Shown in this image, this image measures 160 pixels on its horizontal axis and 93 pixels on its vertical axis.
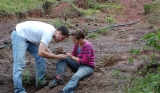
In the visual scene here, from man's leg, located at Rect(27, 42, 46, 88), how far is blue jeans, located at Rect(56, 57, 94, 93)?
25 centimetres

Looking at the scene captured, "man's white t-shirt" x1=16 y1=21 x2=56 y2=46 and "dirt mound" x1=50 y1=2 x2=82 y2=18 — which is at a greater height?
"man's white t-shirt" x1=16 y1=21 x2=56 y2=46

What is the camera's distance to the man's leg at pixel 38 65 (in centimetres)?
534

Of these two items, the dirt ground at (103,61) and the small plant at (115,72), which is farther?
the small plant at (115,72)

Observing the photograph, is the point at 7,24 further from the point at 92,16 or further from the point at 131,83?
the point at 131,83

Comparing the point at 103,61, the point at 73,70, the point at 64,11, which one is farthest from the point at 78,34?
the point at 64,11

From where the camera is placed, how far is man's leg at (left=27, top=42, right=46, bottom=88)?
5.34 meters

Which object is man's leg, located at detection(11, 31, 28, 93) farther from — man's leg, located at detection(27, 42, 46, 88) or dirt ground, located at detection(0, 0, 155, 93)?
dirt ground, located at detection(0, 0, 155, 93)

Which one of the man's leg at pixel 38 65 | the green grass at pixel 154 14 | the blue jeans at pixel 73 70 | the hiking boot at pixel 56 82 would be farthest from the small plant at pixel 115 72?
the green grass at pixel 154 14

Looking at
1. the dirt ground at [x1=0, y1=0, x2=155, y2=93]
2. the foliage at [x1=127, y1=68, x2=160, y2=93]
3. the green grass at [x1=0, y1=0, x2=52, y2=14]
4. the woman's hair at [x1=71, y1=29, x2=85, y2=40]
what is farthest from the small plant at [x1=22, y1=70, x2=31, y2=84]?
the green grass at [x1=0, y1=0, x2=52, y2=14]

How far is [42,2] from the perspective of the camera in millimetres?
11820

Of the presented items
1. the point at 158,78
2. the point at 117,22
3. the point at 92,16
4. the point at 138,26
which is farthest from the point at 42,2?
the point at 158,78

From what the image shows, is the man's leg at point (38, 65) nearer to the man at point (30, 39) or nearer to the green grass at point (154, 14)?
the man at point (30, 39)

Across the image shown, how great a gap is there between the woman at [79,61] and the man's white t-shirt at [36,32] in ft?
1.73

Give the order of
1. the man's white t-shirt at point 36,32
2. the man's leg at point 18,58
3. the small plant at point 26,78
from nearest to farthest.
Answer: the man's white t-shirt at point 36,32
the man's leg at point 18,58
the small plant at point 26,78
